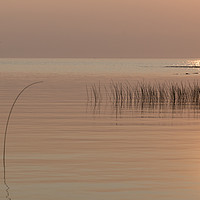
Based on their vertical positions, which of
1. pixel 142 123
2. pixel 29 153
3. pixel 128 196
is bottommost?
pixel 128 196

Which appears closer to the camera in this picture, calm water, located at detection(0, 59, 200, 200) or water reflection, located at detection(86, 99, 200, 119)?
calm water, located at detection(0, 59, 200, 200)

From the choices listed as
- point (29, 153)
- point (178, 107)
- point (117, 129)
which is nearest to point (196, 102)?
point (178, 107)

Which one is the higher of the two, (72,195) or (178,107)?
(178,107)

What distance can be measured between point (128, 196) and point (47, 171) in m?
2.93

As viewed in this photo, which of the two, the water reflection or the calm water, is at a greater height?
the water reflection

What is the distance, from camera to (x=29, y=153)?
18.2 metres

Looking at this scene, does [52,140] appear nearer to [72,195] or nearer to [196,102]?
[72,195]

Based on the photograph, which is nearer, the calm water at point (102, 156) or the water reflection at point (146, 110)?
the calm water at point (102, 156)

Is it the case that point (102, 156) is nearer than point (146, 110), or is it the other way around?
point (102, 156)

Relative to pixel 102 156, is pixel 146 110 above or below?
above

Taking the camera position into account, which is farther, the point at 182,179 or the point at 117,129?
the point at 117,129

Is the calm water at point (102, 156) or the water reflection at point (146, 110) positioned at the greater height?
the water reflection at point (146, 110)

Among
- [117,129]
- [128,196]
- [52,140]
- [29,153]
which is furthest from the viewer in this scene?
[117,129]

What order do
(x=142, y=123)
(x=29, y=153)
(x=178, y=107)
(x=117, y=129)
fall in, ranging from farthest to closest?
(x=178, y=107), (x=142, y=123), (x=117, y=129), (x=29, y=153)
